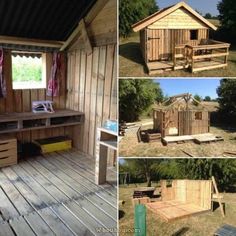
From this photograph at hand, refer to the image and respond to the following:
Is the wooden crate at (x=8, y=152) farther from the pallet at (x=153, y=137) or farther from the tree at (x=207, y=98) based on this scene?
the tree at (x=207, y=98)

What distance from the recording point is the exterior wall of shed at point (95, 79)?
158 inches

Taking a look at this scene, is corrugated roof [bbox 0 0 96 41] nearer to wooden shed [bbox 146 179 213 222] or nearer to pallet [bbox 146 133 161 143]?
pallet [bbox 146 133 161 143]

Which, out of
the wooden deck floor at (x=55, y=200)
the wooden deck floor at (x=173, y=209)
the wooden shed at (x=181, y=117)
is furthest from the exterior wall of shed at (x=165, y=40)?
the wooden deck floor at (x=55, y=200)

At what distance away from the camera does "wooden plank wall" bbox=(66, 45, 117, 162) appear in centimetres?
408

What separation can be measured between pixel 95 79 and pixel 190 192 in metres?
3.05

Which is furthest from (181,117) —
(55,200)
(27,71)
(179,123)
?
(27,71)

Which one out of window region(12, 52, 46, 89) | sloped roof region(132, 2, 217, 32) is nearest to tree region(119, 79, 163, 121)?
sloped roof region(132, 2, 217, 32)

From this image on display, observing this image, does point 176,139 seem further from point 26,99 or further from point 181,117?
point 26,99

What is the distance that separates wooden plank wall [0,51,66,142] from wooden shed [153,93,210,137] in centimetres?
369

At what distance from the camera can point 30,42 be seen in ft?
14.8

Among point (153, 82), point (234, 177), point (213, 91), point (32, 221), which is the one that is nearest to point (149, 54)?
point (153, 82)

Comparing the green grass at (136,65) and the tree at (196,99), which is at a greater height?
the green grass at (136,65)

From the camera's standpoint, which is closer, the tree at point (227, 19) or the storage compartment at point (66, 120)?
the tree at point (227, 19)

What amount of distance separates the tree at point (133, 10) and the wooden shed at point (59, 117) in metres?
1.82
